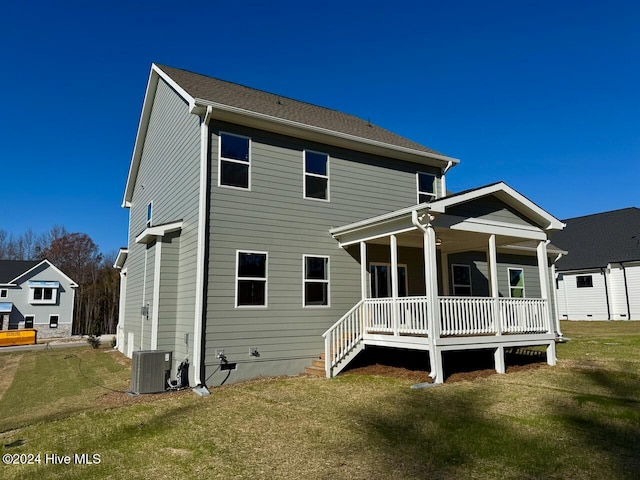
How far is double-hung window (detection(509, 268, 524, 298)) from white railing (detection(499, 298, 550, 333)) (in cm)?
558

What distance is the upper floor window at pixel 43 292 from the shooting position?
114 feet

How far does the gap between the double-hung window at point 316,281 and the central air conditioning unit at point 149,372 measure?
3.62 metres

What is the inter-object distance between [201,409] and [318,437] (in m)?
2.68

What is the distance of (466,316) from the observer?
9477mm

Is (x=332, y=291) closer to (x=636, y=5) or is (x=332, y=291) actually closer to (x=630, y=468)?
(x=630, y=468)

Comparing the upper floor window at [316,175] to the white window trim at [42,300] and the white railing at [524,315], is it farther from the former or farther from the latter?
the white window trim at [42,300]

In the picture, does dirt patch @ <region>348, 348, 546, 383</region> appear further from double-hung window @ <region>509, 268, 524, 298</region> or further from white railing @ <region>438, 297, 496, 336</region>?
double-hung window @ <region>509, 268, 524, 298</region>

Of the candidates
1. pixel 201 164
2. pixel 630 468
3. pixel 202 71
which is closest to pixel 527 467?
pixel 630 468

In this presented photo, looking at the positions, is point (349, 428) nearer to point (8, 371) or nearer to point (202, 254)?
point (202, 254)

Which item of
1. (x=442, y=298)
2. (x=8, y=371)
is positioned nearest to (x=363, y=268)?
(x=442, y=298)

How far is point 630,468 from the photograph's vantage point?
4406mm

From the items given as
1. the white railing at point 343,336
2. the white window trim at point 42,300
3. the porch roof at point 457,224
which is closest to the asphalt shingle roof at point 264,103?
the porch roof at point 457,224

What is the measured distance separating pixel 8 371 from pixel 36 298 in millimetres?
24171

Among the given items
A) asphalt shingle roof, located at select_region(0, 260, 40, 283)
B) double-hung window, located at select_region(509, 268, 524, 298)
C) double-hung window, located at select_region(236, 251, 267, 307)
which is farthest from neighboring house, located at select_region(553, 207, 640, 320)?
asphalt shingle roof, located at select_region(0, 260, 40, 283)
